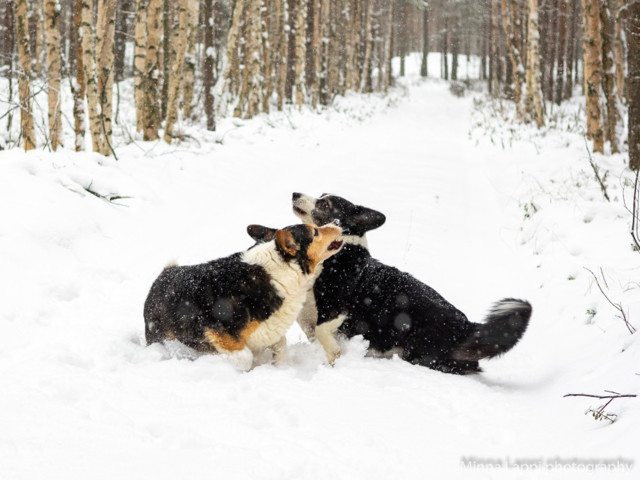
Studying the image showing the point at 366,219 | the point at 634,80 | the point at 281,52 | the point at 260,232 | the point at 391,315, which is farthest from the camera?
the point at 281,52

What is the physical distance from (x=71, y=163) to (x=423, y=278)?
5599mm

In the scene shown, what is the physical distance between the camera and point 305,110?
74.9 ft

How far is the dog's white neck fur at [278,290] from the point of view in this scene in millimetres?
3752

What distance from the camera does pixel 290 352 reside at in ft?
13.9

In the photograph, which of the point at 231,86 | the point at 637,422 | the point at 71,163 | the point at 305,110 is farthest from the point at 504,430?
the point at 231,86

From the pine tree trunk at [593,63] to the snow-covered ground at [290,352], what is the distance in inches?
93.8

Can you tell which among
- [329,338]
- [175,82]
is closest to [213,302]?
[329,338]

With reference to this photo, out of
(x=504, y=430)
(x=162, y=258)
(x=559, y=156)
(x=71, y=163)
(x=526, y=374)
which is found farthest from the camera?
(x=559, y=156)

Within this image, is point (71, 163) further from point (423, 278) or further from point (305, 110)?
point (305, 110)

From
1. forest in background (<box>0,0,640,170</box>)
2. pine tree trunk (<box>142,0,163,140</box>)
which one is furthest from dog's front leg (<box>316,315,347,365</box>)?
pine tree trunk (<box>142,0,163,140</box>)

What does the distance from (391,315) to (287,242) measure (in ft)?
3.89

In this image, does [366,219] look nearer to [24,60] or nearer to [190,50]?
[24,60]

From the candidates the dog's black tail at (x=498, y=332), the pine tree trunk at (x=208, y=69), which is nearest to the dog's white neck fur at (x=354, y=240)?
the dog's black tail at (x=498, y=332)

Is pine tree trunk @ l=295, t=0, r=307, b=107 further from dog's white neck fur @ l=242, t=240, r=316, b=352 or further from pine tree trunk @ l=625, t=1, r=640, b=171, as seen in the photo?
dog's white neck fur @ l=242, t=240, r=316, b=352
